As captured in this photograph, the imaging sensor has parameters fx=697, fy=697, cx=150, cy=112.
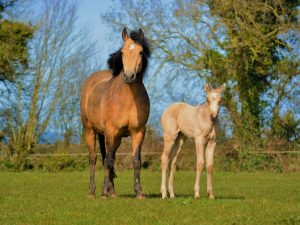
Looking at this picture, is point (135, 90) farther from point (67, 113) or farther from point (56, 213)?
point (67, 113)

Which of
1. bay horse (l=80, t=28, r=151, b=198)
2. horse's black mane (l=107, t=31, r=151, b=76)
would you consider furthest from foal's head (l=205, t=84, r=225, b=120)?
horse's black mane (l=107, t=31, r=151, b=76)

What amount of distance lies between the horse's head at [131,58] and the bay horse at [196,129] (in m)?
1.52

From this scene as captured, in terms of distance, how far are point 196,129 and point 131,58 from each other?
2249 millimetres

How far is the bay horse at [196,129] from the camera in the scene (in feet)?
44.3

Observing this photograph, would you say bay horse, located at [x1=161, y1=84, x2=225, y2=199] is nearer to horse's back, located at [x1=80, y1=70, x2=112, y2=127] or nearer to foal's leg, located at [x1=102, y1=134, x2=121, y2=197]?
foal's leg, located at [x1=102, y1=134, x2=121, y2=197]

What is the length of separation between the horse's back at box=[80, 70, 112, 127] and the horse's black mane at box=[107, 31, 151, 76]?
0.95m

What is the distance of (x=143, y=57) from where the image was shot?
512 inches

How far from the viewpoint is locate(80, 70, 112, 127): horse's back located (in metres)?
14.8

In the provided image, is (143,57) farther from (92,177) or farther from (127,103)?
(92,177)

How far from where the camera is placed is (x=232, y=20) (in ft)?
109

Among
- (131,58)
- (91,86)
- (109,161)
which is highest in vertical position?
(131,58)

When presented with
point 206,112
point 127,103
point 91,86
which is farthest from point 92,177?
point 206,112

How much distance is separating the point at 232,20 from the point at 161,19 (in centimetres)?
420

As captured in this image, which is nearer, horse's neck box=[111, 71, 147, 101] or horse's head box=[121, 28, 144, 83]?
horse's head box=[121, 28, 144, 83]
